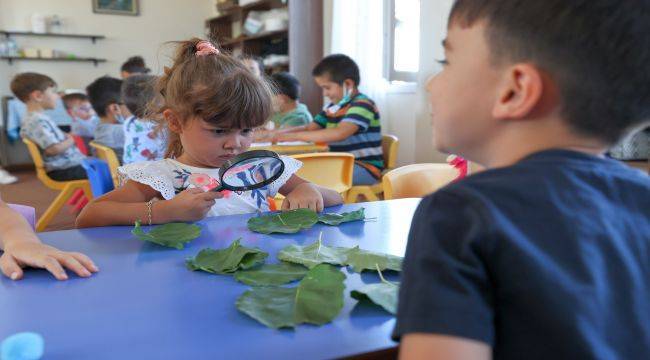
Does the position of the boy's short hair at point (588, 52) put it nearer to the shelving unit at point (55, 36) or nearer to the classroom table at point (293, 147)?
the classroom table at point (293, 147)

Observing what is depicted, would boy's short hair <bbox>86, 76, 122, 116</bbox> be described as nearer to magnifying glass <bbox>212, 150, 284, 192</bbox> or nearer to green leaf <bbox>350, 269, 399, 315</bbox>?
magnifying glass <bbox>212, 150, 284, 192</bbox>

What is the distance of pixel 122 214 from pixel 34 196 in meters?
4.93

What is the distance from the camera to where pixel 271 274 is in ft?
2.70

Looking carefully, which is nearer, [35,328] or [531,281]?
[531,281]

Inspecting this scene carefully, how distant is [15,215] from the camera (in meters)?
1.06

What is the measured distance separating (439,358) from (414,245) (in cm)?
10

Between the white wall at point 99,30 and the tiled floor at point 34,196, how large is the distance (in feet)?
5.56

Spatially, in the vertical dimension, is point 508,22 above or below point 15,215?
above

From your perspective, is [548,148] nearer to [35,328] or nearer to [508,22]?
[508,22]

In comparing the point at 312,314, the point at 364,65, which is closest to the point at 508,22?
the point at 312,314

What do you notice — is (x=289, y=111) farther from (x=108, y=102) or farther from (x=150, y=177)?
(x=150, y=177)

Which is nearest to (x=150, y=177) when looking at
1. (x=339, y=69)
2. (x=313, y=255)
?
(x=313, y=255)

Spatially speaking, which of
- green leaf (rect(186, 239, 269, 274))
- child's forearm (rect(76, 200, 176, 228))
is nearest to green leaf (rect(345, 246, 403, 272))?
green leaf (rect(186, 239, 269, 274))

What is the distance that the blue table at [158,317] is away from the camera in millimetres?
593
